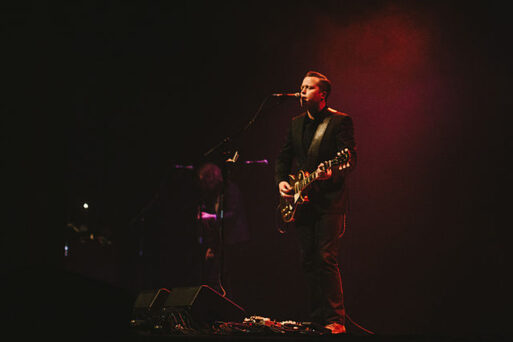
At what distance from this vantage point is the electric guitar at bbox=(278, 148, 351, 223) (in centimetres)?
390

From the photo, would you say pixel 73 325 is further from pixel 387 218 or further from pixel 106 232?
pixel 106 232

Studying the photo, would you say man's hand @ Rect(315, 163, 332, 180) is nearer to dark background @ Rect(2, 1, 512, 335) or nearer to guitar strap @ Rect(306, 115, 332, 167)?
guitar strap @ Rect(306, 115, 332, 167)

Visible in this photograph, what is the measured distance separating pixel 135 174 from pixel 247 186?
1.53m

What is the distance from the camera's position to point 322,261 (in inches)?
155

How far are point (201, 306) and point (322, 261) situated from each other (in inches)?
39.2

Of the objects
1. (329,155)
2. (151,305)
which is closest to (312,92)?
(329,155)

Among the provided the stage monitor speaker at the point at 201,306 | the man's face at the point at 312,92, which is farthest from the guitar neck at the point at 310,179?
the stage monitor speaker at the point at 201,306

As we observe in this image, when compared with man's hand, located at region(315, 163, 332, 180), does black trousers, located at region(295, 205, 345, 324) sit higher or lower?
lower

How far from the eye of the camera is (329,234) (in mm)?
3957

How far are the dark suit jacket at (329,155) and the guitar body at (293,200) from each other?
2.5 inches

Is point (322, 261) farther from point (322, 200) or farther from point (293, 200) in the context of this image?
point (293, 200)

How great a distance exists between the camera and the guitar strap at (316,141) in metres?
4.18

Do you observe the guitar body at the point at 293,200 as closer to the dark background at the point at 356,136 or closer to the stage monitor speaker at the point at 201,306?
the stage monitor speaker at the point at 201,306

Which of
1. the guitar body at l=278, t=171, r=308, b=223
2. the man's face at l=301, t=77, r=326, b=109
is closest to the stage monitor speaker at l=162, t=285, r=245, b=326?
the guitar body at l=278, t=171, r=308, b=223
